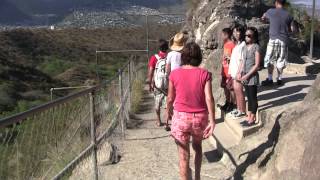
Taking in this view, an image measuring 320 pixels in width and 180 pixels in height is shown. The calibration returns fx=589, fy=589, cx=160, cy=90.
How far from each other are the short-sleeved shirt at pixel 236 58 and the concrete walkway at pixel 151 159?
1214 millimetres

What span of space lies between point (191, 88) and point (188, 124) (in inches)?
14.5

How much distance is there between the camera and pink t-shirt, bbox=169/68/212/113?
231 inches

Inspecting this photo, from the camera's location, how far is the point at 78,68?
62.2 meters

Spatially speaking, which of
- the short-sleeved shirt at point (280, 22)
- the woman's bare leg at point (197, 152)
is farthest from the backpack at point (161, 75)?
the woman's bare leg at point (197, 152)

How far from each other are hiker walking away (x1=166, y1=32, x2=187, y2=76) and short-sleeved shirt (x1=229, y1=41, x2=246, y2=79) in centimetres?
114

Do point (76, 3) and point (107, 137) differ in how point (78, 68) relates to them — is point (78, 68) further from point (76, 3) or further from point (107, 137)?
point (76, 3)

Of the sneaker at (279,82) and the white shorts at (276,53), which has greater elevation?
the white shorts at (276,53)

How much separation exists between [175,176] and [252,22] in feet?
23.0

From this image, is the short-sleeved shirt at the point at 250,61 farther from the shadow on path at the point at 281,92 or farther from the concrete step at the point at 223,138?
the shadow on path at the point at 281,92

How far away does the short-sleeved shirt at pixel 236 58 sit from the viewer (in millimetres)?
7673

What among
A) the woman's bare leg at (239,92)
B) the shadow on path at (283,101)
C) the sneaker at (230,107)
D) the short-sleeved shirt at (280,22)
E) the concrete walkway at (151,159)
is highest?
the short-sleeved shirt at (280,22)

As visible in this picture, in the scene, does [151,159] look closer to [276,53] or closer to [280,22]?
[276,53]

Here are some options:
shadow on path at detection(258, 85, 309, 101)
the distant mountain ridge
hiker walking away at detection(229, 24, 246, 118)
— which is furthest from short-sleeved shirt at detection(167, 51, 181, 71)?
the distant mountain ridge

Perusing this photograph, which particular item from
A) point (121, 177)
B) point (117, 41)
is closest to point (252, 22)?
point (121, 177)
